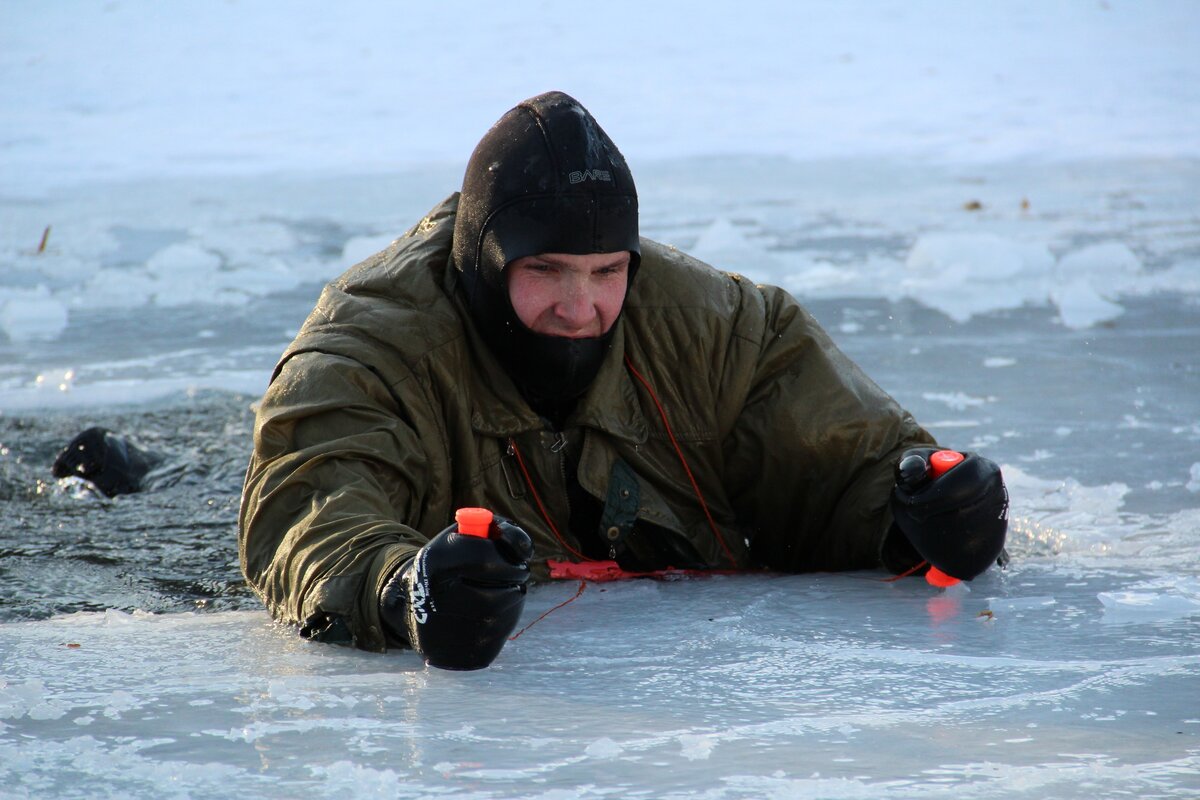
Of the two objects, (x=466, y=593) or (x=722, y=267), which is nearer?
(x=466, y=593)

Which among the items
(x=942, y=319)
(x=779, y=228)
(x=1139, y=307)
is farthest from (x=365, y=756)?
(x=779, y=228)

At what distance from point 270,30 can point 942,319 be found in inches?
440

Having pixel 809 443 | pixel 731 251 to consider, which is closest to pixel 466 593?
pixel 809 443

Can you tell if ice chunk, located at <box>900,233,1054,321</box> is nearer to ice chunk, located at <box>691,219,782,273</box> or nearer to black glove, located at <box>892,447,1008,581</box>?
ice chunk, located at <box>691,219,782,273</box>

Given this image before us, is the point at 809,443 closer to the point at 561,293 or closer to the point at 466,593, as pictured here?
the point at 561,293

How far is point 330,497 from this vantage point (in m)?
2.48

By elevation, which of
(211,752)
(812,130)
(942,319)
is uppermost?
(812,130)

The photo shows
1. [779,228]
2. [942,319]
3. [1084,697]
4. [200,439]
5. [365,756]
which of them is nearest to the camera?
→ [365,756]

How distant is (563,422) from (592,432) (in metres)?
0.06

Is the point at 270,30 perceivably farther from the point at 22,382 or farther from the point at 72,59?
the point at 22,382

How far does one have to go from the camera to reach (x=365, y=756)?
186 cm

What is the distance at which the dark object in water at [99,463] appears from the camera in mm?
4000

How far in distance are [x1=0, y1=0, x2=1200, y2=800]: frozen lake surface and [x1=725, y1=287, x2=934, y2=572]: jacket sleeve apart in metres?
0.15

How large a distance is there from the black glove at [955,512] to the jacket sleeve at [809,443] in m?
0.27
